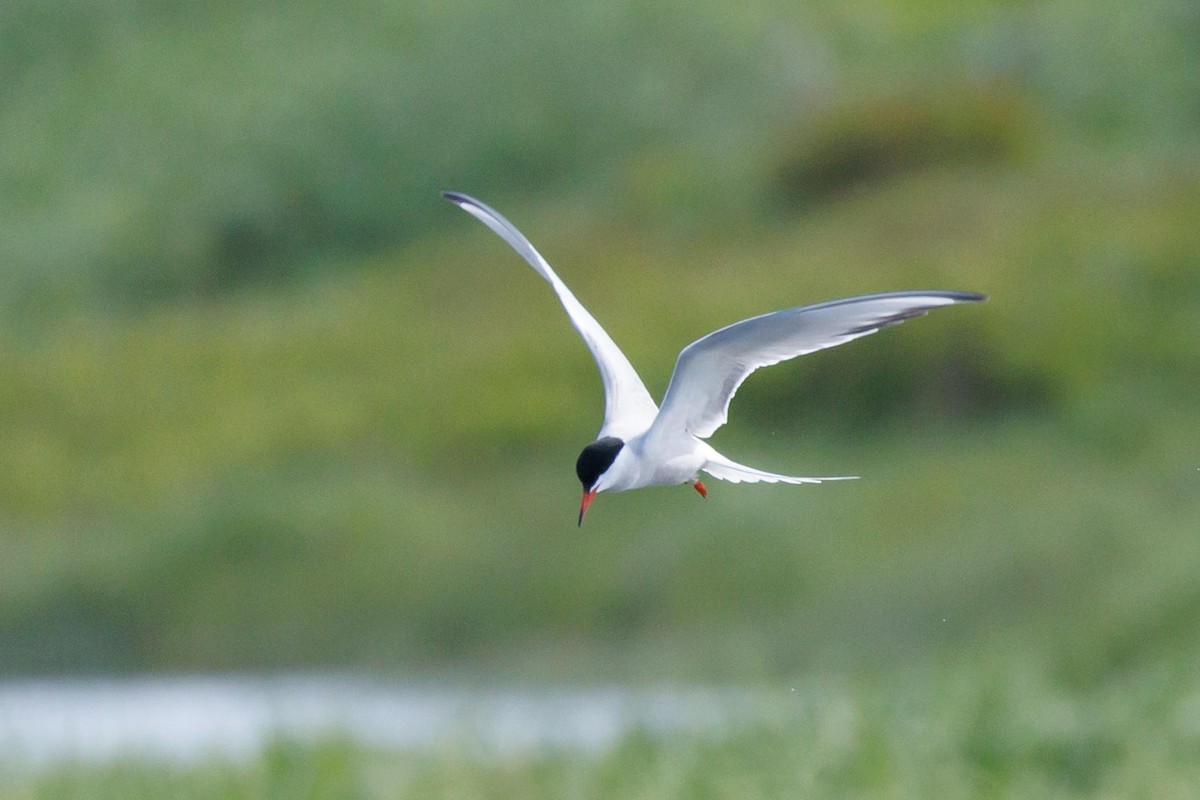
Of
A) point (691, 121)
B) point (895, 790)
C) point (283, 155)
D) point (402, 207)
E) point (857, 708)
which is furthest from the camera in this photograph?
point (691, 121)

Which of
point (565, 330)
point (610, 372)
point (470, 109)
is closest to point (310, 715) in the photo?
point (565, 330)

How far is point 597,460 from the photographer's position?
1.40 m

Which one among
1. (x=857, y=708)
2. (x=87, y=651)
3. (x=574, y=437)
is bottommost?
(x=87, y=651)

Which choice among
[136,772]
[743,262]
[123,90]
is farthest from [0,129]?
[136,772]

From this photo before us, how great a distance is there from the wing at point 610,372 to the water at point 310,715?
576cm

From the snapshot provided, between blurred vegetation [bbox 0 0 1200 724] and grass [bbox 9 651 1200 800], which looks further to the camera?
blurred vegetation [bbox 0 0 1200 724]

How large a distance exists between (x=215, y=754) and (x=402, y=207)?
7.78 metres

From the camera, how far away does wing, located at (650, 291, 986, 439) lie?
4.54ft

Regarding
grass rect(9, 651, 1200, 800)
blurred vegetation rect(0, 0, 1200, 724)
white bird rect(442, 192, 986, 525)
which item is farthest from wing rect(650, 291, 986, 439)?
blurred vegetation rect(0, 0, 1200, 724)

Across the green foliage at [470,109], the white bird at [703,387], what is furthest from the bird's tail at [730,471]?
the green foliage at [470,109]

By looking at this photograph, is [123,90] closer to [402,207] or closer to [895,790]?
[402,207]

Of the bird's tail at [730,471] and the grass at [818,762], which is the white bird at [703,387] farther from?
the grass at [818,762]

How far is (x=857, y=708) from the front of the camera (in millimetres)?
7395

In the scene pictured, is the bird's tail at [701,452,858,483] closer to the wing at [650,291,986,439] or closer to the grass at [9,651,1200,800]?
the wing at [650,291,986,439]
